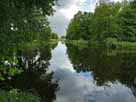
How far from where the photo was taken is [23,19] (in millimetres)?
10398

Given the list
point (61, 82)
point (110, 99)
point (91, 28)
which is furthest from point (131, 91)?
point (91, 28)

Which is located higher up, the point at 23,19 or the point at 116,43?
the point at 23,19

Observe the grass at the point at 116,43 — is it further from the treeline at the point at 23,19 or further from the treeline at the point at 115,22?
the treeline at the point at 23,19

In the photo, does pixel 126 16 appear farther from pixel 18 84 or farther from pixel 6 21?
pixel 6 21

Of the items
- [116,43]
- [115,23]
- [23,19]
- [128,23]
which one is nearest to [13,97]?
[23,19]

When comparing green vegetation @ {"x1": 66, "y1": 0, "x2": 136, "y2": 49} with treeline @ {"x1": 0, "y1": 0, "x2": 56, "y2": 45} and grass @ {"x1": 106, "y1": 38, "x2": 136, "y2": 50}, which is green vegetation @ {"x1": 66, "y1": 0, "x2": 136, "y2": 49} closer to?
grass @ {"x1": 106, "y1": 38, "x2": 136, "y2": 50}

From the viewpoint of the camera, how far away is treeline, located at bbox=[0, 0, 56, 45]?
993 cm

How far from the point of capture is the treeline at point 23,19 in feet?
32.6

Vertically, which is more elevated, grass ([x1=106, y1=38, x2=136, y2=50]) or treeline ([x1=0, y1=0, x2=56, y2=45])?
treeline ([x1=0, y1=0, x2=56, y2=45])

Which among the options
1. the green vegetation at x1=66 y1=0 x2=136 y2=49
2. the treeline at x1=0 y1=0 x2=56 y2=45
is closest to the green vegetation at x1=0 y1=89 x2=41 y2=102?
the treeline at x1=0 y1=0 x2=56 y2=45

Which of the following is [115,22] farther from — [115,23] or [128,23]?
[128,23]

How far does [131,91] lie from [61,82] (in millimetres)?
6597

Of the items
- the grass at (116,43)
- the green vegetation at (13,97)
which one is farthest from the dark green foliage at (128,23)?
the green vegetation at (13,97)

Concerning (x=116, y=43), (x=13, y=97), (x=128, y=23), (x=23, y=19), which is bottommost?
(x=116, y=43)
